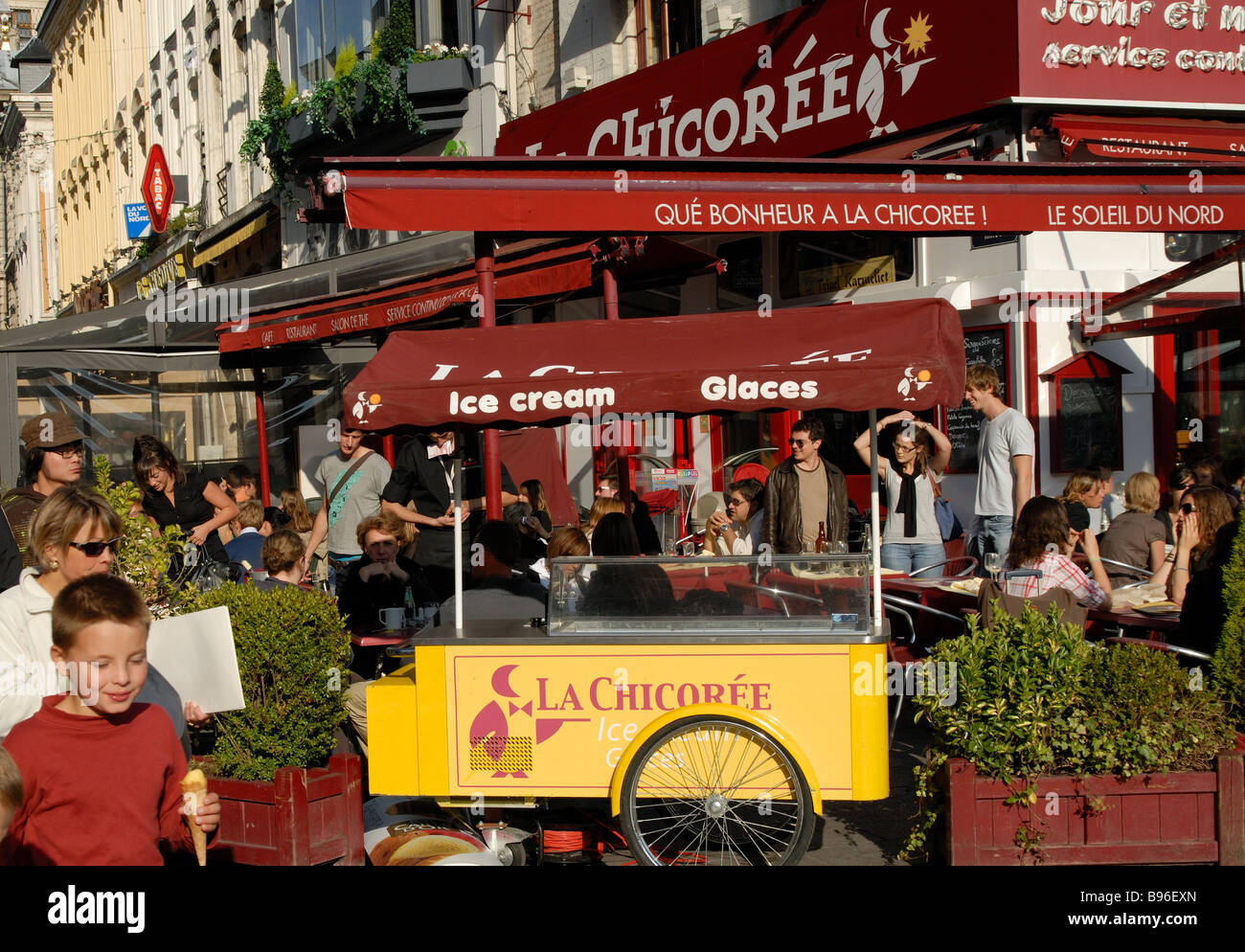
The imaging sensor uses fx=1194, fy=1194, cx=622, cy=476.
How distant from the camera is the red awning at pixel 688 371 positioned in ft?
15.6

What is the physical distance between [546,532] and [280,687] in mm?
4516

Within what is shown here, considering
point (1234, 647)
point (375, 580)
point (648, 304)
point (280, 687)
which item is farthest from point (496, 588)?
point (648, 304)

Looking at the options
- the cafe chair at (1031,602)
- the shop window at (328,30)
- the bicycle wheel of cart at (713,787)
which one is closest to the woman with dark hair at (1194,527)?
the cafe chair at (1031,602)

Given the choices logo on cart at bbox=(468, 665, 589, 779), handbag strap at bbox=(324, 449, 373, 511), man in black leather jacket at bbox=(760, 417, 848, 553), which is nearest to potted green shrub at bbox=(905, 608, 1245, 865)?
logo on cart at bbox=(468, 665, 589, 779)

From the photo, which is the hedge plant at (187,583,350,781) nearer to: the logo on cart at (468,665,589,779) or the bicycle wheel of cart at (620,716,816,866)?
the logo on cart at (468,665,589,779)

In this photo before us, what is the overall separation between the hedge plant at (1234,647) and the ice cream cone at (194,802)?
3.84 meters

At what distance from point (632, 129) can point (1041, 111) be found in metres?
5.13

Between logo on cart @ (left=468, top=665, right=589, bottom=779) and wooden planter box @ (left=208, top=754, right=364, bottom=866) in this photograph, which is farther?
logo on cart @ (left=468, top=665, right=589, bottom=779)

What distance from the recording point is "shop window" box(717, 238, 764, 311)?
42.3 feet

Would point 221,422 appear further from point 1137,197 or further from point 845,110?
point 1137,197

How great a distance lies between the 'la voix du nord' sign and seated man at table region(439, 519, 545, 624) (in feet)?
19.4

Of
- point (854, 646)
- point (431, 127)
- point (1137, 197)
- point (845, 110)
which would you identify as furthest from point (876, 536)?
point (431, 127)

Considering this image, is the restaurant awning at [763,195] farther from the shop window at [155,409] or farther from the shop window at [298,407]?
the shop window at [298,407]

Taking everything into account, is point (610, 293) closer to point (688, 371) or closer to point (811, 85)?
point (811, 85)
